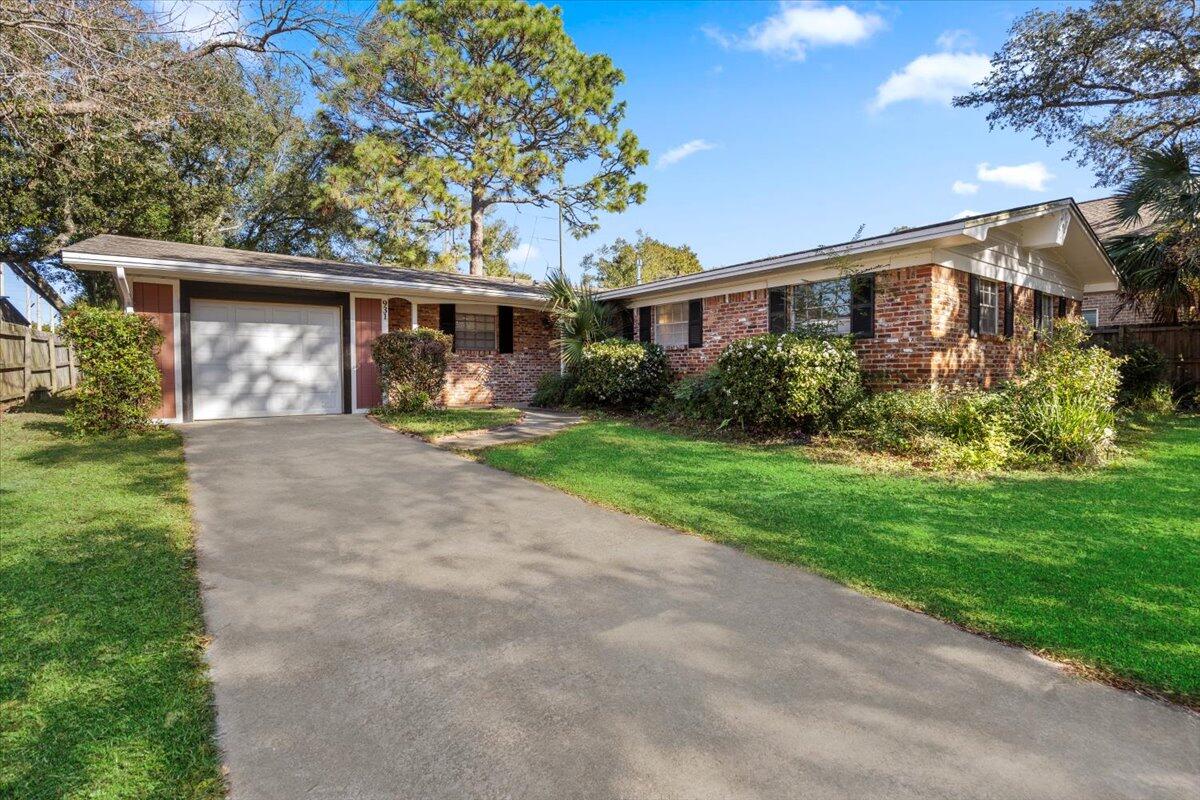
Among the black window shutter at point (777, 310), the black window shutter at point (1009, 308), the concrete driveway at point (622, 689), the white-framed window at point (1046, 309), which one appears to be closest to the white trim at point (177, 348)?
the concrete driveway at point (622, 689)

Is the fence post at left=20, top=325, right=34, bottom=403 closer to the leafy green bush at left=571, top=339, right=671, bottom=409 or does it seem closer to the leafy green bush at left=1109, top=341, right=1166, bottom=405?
the leafy green bush at left=571, top=339, right=671, bottom=409

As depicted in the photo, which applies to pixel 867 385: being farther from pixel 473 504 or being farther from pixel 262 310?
pixel 262 310

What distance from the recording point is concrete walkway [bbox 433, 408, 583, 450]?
8.02 metres

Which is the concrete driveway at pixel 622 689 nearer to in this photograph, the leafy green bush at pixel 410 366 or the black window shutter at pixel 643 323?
the leafy green bush at pixel 410 366

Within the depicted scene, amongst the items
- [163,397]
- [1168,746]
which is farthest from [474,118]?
[1168,746]

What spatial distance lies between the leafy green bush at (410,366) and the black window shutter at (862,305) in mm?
7030

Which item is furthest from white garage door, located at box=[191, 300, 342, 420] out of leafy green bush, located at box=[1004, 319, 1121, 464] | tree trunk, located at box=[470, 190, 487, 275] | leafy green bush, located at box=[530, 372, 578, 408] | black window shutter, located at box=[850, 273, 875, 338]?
leafy green bush, located at box=[1004, 319, 1121, 464]

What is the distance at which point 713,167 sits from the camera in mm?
15211

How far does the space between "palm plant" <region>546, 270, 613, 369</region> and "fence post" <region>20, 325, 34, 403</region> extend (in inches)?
448

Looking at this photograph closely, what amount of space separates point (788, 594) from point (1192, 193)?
12.3 m

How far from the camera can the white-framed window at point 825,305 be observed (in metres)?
9.58

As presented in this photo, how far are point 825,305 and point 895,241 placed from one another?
5.44 feet

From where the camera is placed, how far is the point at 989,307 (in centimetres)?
1002

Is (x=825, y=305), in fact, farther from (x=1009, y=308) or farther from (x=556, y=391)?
(x=556, y=391)
